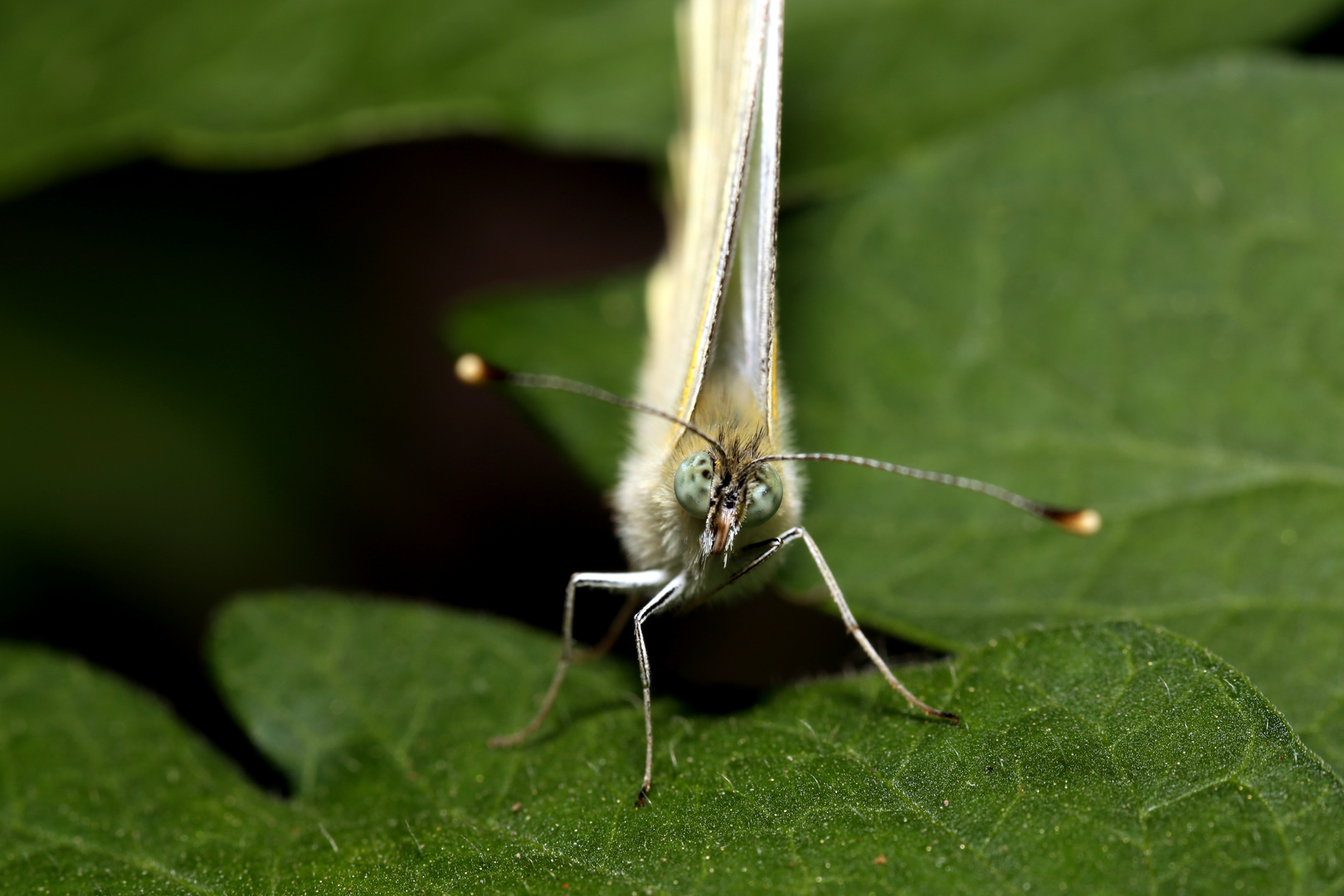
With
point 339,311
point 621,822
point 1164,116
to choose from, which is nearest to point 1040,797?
point 621,822

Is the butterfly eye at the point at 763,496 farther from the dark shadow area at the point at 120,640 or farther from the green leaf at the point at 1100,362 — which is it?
the dark shadow area at the point at 120,640

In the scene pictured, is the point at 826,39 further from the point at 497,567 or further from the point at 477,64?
the point at 497,567

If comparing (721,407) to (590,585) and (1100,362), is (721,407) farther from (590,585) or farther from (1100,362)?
(1100,362)

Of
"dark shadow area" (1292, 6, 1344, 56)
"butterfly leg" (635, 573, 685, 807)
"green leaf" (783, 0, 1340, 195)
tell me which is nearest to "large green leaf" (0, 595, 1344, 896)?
"butterfly leg" (635, 573, 685, 807)

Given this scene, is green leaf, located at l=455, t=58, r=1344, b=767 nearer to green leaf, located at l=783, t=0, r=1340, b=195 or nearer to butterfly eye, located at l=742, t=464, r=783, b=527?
green leaf, located at l=783, t=0, r=1340, b=195

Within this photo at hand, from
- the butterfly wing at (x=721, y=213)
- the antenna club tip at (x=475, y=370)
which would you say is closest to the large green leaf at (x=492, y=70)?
the butterfly wing at (x=721, y=213)

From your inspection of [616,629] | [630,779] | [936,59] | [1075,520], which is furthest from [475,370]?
[936,59]
